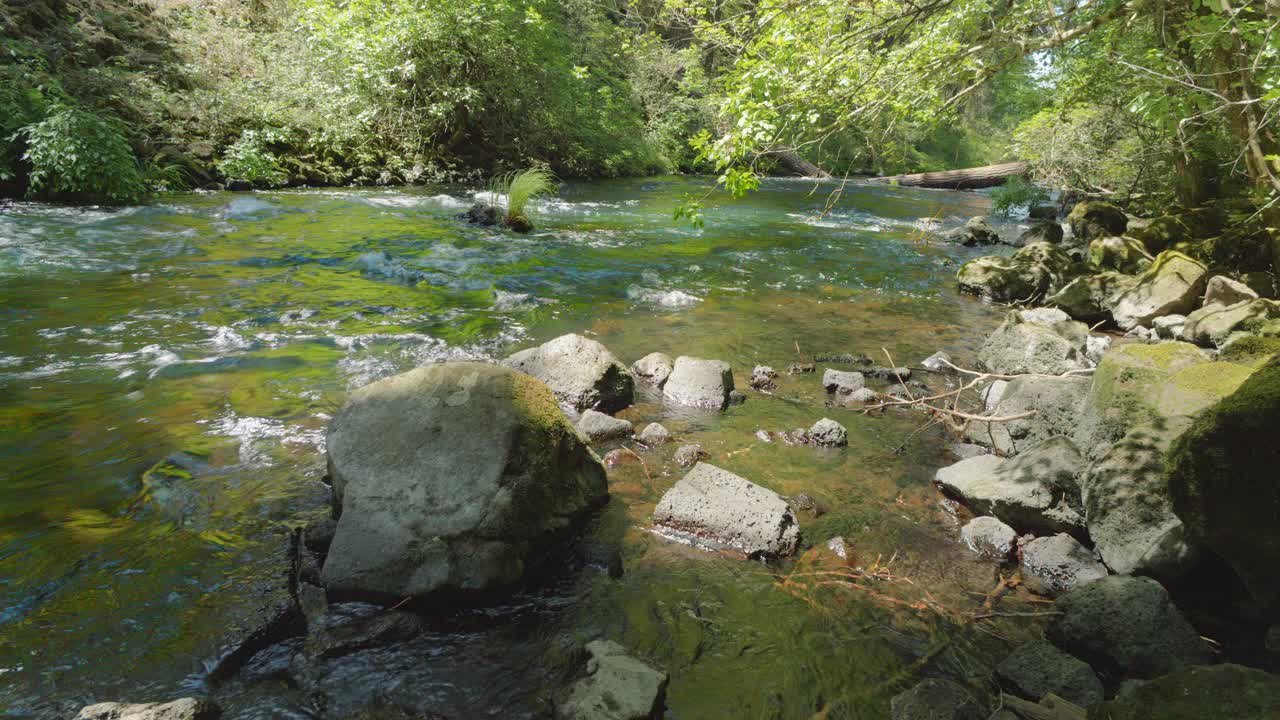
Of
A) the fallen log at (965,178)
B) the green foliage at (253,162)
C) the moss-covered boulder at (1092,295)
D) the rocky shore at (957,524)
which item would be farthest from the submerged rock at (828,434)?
the fallen log at (965,178)

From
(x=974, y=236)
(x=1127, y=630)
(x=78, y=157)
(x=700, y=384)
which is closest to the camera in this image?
(x=1127, y=630)

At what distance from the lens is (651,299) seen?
8117 mm

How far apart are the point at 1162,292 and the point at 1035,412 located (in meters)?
4.87

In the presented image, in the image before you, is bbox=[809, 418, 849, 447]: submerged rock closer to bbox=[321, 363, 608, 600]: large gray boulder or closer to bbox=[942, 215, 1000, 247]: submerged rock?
bbox=[321, 363, 608, 600]: large gray boulder

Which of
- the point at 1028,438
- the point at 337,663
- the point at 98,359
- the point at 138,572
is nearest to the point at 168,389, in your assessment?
the point at 98,359

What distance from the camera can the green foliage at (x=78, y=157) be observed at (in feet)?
31.1

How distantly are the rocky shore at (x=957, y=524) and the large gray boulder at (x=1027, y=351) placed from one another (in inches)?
30.9

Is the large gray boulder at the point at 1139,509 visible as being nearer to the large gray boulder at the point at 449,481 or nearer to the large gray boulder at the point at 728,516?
the large gray boulder at the point at 728,516

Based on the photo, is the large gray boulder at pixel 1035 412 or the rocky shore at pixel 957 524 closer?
the rocky shore at pixel 957 524

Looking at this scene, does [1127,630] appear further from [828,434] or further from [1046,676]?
[828,434]

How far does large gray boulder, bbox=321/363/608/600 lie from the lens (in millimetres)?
2729

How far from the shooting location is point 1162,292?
7465 mm

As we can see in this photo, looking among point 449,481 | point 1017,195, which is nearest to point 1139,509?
point 449,481

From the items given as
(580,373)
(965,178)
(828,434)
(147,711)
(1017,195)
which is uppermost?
(965,178)
